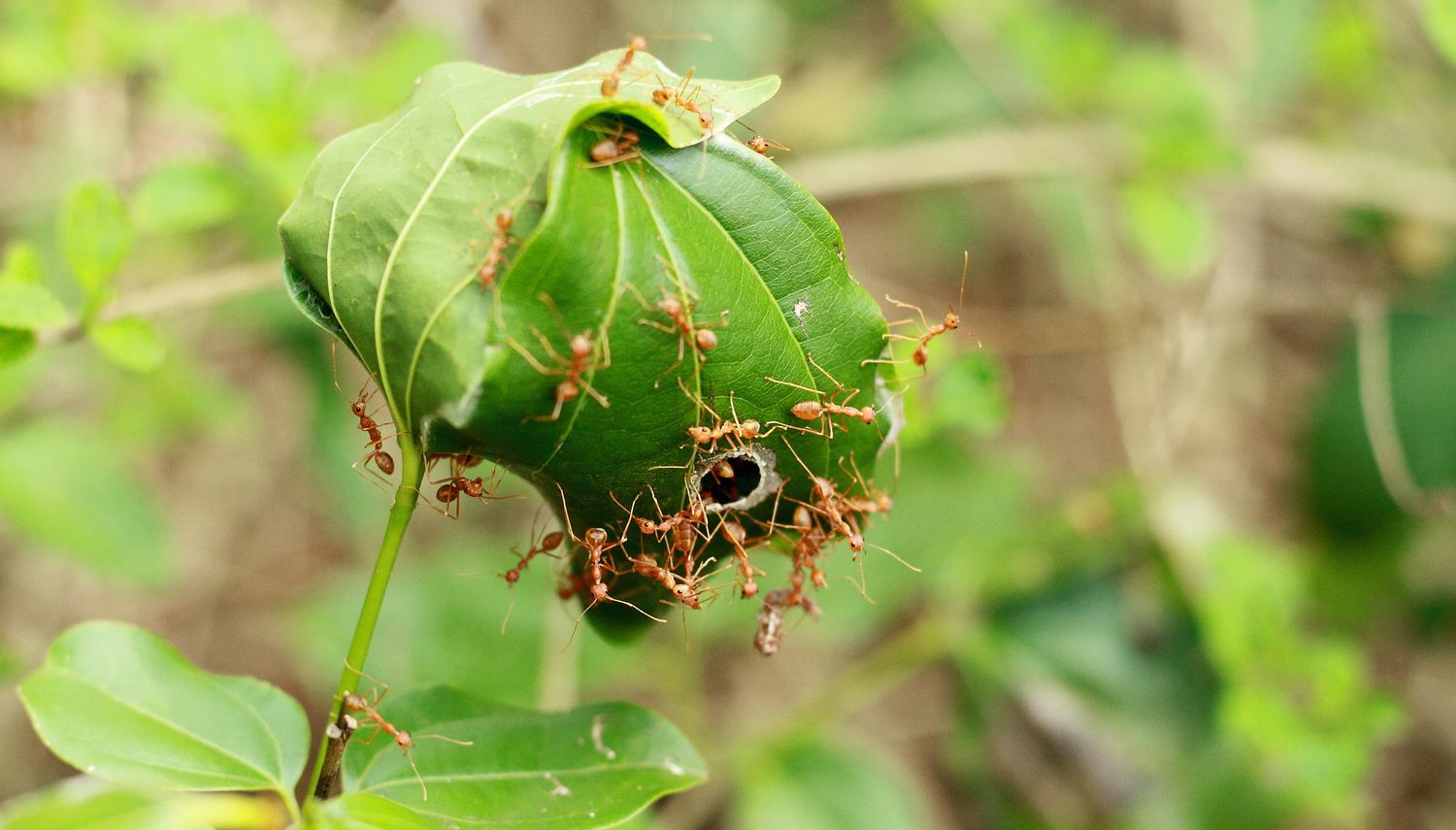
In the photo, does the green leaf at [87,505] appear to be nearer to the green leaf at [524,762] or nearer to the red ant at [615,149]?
the green leaf at [524,762]

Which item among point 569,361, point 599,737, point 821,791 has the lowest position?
point 821,791

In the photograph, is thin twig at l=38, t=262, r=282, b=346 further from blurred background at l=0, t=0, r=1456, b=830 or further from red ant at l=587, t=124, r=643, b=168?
red ant at l=587, t=124, r=643, b=168

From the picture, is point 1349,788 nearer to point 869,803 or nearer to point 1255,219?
point 869,803

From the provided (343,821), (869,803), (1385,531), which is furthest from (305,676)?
(1385,531)

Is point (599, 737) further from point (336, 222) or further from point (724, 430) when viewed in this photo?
point (336, 222)

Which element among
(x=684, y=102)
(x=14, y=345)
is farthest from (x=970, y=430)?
(x=14, y=345)

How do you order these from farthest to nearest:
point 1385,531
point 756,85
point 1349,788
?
point 1385,531, point 1349,788, point 756,85
